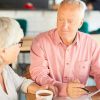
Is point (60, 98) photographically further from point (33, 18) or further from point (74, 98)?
point (33, 18)

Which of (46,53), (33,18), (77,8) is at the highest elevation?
(77,8)

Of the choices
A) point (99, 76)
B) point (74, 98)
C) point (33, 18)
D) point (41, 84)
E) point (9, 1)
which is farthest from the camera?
point (9, 1)

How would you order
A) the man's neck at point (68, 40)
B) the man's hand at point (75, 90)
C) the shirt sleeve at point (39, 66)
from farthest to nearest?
1. the man's neck at point (68, 40)
2. the shirt sleeve at point (39, 66)
3. the man's hand at point (75, 90)

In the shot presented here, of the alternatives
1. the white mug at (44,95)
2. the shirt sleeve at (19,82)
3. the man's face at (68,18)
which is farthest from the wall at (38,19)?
the white mug at (44,95)

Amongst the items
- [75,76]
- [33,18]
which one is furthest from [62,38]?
[33,18]

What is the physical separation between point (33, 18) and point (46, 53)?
376 cm

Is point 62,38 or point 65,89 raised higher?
point 62,38

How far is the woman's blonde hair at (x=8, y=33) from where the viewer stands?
4.80 ft

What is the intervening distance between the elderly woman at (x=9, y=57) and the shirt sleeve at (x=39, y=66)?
134mm

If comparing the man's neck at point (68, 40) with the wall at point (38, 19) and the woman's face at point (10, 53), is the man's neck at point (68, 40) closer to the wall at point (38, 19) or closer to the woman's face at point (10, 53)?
the woman's face at point (10, 53)

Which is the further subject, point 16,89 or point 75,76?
point 75,76

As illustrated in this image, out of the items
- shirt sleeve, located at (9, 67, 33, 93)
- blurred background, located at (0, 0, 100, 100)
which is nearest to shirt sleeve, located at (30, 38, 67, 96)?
shirt sleeve, located at (9, 67, 33, 93)

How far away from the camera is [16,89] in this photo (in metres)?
1.72

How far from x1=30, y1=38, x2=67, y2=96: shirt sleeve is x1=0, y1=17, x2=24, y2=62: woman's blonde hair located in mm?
435
